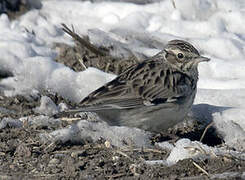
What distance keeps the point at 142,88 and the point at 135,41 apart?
92.0 inches

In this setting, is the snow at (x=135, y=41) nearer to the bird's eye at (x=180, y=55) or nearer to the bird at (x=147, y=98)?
the bird at (x=147, y=98)

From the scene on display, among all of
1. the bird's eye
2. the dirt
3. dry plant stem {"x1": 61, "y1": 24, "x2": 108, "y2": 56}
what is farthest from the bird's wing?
dry plant stem {"x1": 61, "y1": 24, "x2": 108, "y2": 56}

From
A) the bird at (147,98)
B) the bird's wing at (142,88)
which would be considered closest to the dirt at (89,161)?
the bird at (147,98)

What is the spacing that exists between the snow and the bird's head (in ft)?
1.41

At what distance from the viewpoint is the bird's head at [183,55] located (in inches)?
298

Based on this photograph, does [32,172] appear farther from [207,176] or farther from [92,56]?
[92,56]

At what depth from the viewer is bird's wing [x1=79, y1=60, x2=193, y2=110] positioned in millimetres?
6961

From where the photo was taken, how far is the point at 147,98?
7105 mm

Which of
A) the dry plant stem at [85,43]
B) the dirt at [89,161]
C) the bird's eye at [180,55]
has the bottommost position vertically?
the dry plant stem at [85,43]

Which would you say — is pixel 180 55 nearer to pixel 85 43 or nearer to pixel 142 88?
pixel 142 88

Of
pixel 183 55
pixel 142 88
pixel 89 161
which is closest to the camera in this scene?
pixel 89 161

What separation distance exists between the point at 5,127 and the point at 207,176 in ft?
7.27

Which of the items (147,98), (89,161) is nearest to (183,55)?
(147,98)

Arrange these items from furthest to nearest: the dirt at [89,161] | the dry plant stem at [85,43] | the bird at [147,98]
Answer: the dry plant stem at [85,43]
the bird at [147,98]
the dirt at [89,161]
